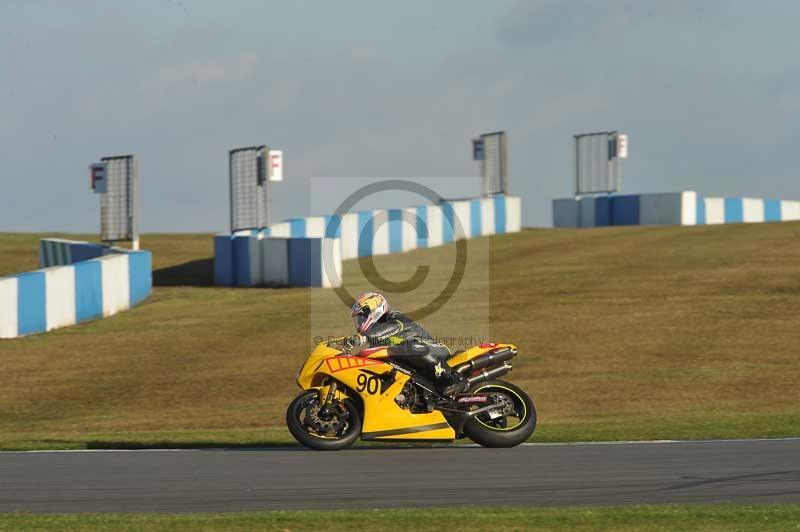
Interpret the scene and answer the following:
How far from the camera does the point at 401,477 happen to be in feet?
32.6

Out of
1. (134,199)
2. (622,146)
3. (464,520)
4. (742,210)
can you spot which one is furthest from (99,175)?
(464,520)

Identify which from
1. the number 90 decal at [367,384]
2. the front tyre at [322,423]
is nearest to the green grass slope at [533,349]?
the front tyre at [322,423]

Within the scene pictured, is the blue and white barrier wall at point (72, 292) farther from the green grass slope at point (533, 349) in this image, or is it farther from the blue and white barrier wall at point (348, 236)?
the blue and white barrier wall at point (348, 236)

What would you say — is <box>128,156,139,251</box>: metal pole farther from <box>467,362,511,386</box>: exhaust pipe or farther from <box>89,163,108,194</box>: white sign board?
<box>467,362,511,386</box>: exhaust pipe

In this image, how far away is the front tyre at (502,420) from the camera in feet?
37.8

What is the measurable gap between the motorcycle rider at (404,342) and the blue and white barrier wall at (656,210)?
29.6m

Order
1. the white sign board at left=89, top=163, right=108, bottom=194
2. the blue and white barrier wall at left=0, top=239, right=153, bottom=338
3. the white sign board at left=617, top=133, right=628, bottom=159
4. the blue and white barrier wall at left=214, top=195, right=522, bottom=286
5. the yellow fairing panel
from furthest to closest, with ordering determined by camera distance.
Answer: the white sign board at left=617, top=133, right=628, bottom=159
the white sign board at left=89, top=163, right=108, bottom=194
the blue and white barrier wall at left=214, top=195, right=522, bottom=286
the blue and white barrier wall at left=0, top=239, right=153, bottom=338
the yellow fairing panel

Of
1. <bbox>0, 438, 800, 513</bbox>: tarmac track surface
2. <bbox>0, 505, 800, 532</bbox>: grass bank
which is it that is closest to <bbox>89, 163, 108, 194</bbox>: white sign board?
<bbox>0, 438, 800, 513</bbox>: tarmac track surface

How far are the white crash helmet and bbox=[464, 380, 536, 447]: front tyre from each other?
1.07 m

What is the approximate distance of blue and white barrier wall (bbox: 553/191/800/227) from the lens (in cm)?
4078

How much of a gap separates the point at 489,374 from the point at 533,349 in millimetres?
6916

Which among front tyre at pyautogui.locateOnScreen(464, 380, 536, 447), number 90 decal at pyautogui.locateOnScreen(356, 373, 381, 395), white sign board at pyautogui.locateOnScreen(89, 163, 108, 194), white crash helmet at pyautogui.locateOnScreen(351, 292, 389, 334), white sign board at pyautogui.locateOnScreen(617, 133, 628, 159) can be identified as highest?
white sign board at pyautogui.locateOnScreen(617, 133, 628, 159)

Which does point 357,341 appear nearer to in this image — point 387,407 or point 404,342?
point 404,342


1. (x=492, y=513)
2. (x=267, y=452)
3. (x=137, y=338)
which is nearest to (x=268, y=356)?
(x=137, y=338)
